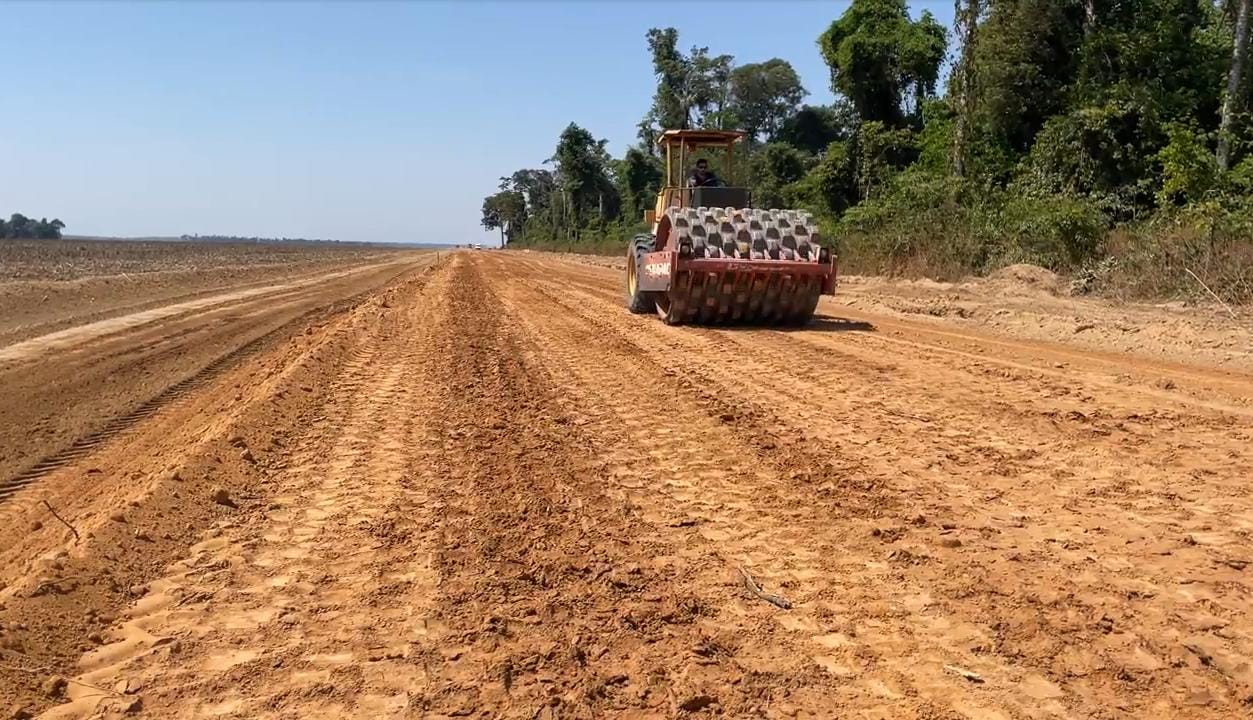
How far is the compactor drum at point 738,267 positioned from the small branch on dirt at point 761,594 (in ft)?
24.1

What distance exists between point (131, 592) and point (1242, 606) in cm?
425

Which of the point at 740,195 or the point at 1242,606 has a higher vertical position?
the point at 740,195

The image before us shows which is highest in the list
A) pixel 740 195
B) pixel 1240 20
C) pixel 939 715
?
pixel 1240 20

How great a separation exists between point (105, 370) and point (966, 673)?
900 centimetres

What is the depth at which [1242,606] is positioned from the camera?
10.6ft

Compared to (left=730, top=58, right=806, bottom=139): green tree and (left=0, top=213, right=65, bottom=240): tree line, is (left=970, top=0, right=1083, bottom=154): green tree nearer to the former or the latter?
(left=730, top=58, right=806, bottom=139): green tree

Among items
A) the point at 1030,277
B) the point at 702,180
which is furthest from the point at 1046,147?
the point at 702,180

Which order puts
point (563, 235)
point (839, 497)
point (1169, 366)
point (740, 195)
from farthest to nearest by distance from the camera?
point (563, 235)
point (740, 195)
point (1169, 366)
point (839, 497)

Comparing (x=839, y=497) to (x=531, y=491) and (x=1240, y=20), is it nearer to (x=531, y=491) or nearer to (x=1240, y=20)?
(x=531, y=491)

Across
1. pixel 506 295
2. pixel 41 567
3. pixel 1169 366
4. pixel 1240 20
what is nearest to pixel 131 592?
pixel 41 567

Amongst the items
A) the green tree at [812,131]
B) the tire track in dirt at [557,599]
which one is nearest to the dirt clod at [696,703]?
the tire track in dirt at [557,599]

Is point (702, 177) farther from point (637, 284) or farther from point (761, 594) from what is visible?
point (761, 594)

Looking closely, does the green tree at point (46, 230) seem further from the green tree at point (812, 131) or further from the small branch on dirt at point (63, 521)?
the small branch on dirt at point (63, 521)

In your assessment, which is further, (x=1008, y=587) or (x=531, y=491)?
(x=531, y=491)
